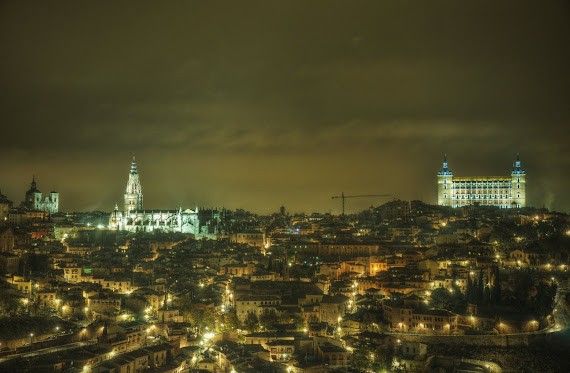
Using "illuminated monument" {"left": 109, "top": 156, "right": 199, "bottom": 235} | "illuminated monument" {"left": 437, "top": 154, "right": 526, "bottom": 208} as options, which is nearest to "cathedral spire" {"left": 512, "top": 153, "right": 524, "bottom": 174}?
"illuminated monument" {"left": 437, "top": 154, "right": 526, "bottom": 208}

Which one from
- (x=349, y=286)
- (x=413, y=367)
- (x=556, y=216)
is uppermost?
(x=556, y=216)

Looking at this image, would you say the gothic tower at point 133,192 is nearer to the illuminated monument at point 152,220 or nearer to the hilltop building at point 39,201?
the illuminated monument at point 152,220

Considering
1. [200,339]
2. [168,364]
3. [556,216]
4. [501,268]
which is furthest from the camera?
[556,216]

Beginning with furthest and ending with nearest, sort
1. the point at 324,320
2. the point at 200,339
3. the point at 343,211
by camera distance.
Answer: the point at 343,211 < the point at 324,320 < the point at 200,339

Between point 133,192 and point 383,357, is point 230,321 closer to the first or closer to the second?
point 383,357

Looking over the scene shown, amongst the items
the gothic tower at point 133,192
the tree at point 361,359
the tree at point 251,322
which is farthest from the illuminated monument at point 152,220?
the tree at point 361,359

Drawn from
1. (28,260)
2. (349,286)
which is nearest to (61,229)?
(28,260)

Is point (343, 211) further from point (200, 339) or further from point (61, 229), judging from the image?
point (200, 339)
